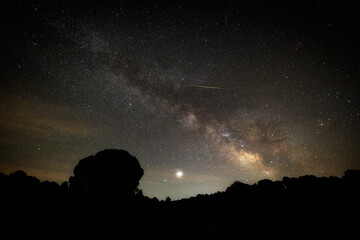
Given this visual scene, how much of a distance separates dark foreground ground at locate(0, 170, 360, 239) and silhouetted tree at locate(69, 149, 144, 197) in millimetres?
9240

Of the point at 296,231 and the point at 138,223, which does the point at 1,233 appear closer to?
the point at 138,223

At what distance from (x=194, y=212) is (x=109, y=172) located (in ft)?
38.7

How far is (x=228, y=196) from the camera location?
1114 centimetres

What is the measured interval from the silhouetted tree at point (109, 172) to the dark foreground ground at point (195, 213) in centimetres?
924

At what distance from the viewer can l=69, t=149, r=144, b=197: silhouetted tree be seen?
19297 mm

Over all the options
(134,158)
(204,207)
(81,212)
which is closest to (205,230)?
(204,207)

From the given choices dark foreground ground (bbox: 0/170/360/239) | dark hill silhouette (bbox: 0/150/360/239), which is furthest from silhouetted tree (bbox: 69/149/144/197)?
dark foreground ground (bbox: 0/170/360/239)

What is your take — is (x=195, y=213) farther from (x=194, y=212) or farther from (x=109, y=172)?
(x=109, y=172)

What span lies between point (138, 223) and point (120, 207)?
1.33m

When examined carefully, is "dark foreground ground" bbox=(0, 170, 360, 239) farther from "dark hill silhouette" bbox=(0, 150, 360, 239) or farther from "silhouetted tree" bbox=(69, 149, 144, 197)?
"silhouetted tree" bbox=(69, 149, 144, 197)

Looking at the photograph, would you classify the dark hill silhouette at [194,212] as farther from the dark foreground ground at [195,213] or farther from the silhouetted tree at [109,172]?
the silhouetted tree at [109,172]

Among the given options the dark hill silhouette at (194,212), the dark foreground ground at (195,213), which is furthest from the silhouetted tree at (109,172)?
the dark foreground ground at (195,213)

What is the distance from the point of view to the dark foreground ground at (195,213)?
20.6 feet

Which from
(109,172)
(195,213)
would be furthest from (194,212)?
(109,172)
